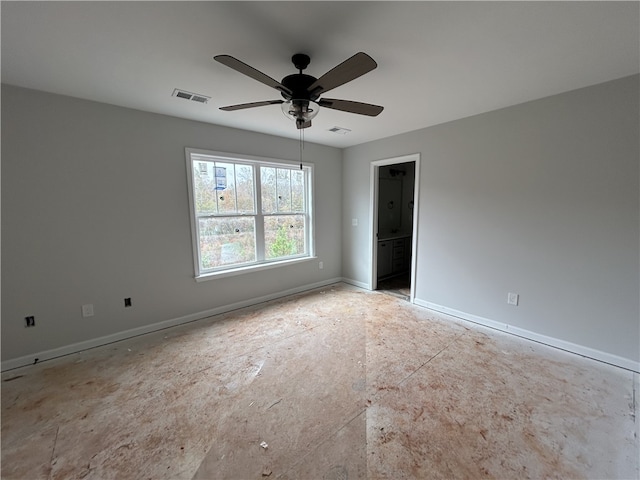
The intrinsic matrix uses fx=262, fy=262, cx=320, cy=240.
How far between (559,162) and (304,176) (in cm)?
316

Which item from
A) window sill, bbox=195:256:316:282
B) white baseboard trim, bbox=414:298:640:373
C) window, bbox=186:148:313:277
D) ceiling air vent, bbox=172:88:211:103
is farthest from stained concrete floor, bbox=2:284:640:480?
ceiling air vent, bbox=172:88:211:103

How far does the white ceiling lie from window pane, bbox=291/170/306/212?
1.74 meters

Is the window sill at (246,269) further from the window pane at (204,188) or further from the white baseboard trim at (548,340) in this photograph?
the white baseboard trim at (548,340)

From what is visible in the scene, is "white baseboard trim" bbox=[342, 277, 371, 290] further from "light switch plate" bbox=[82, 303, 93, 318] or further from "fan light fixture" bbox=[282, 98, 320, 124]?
"light switch plate" bbox=[82, 303, 93, 318]

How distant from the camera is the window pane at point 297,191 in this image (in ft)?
13.9

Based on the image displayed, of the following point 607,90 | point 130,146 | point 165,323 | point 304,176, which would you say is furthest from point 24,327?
point 607,90

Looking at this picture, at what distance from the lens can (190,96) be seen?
8.14ft

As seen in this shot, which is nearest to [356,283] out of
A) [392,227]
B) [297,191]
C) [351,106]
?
[392,227]

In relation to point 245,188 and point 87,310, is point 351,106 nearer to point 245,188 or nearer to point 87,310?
point 245,188

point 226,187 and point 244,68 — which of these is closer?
point 244,68

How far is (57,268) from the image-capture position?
251 cm

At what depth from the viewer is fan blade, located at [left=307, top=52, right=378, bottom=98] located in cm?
137

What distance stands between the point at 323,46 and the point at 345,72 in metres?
0.42

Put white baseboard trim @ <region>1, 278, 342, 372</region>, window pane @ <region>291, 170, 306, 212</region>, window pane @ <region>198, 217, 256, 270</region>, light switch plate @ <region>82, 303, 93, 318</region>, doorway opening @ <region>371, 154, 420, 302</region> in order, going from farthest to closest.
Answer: doorway opening @ <region>371, 154, 420, 302</region>
window pane @ <region>291, 170, 306, 212</region>
window pane @ <region>198, 217, 256, 270</region>
light switch plate @ <region>82, 303, 93, 318</region>
white baseboard trim @ <region>1, 278, 342, 372</region>
